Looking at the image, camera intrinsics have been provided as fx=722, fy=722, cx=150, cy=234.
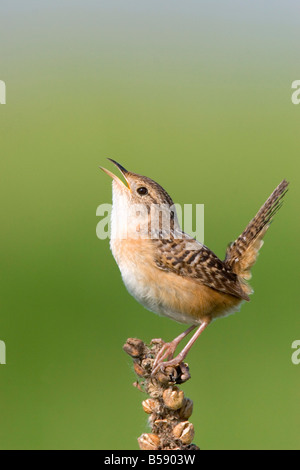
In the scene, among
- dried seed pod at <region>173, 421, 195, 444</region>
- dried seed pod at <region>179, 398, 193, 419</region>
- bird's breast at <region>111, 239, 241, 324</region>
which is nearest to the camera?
dried seed pod at <region>173, 421, 195, 444</region>

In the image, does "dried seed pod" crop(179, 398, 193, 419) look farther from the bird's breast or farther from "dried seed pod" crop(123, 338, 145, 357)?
the bird's breast

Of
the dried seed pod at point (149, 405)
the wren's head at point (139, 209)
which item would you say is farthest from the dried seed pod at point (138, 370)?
the wren's head at point (139, 209)

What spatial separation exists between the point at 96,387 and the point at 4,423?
3.52 ft

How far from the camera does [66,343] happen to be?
729 centimetres

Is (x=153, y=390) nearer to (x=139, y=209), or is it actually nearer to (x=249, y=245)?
(x=139, y=209)

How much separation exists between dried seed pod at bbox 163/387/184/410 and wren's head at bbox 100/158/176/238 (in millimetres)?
1463

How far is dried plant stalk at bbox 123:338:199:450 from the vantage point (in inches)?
116

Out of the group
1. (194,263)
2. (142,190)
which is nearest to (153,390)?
(194,263)

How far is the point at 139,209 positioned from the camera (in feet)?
Answer: 14.7

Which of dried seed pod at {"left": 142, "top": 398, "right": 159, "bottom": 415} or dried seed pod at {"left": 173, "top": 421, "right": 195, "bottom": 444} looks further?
dried seed pod at {"left": 142, "top": 398, "right": 159, "bottom": 415}

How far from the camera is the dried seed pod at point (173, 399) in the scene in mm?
3020

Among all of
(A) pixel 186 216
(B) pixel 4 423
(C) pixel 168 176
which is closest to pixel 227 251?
(A) pixel 186 216

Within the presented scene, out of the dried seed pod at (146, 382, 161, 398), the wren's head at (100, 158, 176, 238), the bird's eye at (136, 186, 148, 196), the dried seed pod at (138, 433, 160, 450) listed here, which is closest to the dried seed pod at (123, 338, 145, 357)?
the dried seed pod at (146, 382, 161, 398)

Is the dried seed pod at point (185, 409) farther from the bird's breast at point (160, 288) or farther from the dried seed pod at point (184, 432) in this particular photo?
the bird's breast at point (160, 288)
